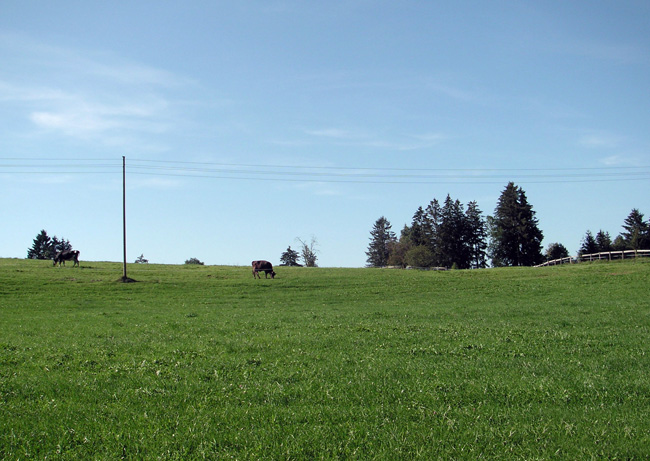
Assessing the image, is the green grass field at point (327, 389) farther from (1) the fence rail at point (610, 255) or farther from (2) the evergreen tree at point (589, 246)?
(2) the evergreen tree at point (589, 246)

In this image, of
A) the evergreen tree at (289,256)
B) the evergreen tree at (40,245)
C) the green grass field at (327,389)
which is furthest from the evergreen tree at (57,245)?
the green grass field at (327,389)

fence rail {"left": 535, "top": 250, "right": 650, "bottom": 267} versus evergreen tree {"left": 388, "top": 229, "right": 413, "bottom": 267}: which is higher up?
evergreen tree {"left": 388, "top": 229, "right": 413, "bottom": 267}

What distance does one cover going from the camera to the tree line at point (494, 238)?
120062 millimetres

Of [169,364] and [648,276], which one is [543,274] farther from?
[169,364]

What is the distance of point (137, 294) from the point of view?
48406 millimetres

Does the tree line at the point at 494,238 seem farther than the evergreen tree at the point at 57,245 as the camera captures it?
No

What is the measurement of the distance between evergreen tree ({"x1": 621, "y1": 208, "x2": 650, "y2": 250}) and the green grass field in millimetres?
103123

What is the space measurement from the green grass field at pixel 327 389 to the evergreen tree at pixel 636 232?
103123mm

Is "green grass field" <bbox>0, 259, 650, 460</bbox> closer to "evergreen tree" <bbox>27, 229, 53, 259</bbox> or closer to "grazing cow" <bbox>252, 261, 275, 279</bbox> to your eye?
"grazing cow" <bbox>252, 261, 275, 279</bbox>

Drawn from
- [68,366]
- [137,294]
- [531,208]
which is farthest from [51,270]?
[531,208]

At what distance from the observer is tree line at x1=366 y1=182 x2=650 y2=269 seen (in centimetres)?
12006

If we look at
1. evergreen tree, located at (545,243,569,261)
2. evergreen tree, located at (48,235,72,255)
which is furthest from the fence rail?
evergreen tree, located at (48,235,72,255)

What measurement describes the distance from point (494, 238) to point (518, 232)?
8494 mm

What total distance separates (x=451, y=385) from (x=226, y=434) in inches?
202
